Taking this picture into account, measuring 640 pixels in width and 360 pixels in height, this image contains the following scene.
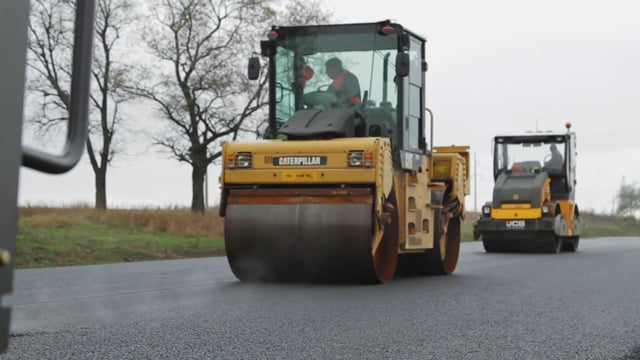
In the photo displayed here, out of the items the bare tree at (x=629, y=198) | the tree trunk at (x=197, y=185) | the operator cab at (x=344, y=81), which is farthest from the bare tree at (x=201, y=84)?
the bare tree at (x=629, y=198)

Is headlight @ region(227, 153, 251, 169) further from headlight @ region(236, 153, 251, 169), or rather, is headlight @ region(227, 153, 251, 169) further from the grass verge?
the grass verge

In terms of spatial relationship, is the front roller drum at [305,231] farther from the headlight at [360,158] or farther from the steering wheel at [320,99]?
the steering wheel at [320,99]

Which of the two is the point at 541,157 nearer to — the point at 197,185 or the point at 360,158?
the point at 197,185

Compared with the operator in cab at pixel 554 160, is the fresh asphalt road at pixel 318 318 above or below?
below

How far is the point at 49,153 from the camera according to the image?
128cm

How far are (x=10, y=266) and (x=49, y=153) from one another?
21cm

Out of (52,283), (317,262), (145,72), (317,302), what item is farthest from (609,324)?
(145,72)

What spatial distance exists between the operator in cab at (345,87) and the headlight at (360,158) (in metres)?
1.03

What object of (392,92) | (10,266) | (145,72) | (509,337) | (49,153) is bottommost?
(509,337)

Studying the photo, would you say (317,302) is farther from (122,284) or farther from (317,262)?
(122,284)

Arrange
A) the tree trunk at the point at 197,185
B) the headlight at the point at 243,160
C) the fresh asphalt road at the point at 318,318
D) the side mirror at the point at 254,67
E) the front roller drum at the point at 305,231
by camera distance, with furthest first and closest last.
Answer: the tree trunk at the point at 197,185 < the side mirror at the point at 254,67 < the headlight at the point at 243,160 < the front roller drum at the point at 305,231 < the fresh asphalt road at the point at 318,318

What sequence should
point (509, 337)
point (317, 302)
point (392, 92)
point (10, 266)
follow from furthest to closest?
point (392, 92) < point (317, 302) < point (509, 337) < point (10, 266)

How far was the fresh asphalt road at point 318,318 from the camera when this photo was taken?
5.08 m

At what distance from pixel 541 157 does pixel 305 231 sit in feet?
43.0
